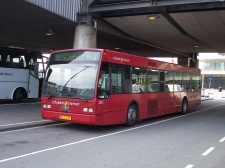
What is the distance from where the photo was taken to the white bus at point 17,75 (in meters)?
20.0

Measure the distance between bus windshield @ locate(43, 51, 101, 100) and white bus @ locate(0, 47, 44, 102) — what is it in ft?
25.1

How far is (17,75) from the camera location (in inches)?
815

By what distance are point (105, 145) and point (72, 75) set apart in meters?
3.29

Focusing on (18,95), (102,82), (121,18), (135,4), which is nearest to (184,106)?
(121,18)

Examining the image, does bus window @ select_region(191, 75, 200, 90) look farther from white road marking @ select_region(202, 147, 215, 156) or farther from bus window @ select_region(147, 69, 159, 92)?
white road marking @ select_region(202, 147, 215, 156)

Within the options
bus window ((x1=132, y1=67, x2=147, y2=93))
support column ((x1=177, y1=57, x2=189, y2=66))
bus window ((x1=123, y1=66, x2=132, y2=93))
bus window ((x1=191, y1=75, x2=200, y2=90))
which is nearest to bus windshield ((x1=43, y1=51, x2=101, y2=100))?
bus window ((x1=123, y1=66, x2=132, y2=93))

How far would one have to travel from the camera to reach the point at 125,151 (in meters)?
8.40

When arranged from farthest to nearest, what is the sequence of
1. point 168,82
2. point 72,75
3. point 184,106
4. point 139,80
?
point 184,106, point 168,82, point 139,80, point 72,75

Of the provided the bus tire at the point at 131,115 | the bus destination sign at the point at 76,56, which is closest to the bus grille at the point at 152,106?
the bus tire at the point at 131,115

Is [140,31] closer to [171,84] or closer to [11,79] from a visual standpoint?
[171,84]

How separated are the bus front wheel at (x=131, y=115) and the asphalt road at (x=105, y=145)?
0.85 ft

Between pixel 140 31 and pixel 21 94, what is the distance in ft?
28.5

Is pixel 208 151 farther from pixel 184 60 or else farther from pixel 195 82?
pixel 184 60

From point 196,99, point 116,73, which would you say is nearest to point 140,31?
point 196,99
